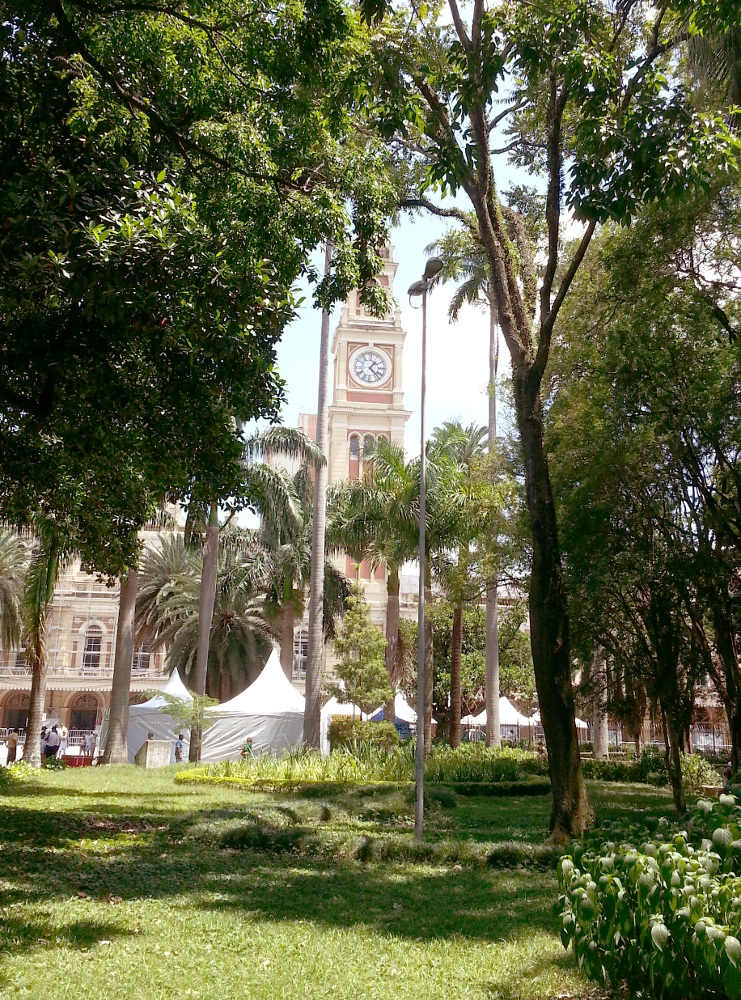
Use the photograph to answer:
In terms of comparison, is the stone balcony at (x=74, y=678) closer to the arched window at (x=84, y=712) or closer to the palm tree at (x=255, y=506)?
the arched window at (x=84, y=712)

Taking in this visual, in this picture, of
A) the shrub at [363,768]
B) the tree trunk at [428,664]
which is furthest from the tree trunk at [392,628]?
the shrub at [363,768]

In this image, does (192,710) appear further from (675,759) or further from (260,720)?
(675,759)

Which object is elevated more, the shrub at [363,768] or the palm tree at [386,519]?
→ the palm tree at [386,519]

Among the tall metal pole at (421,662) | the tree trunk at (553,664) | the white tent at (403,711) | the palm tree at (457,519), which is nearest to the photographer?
the tree trunk at (553,664)

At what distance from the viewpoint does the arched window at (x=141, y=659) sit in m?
52.2

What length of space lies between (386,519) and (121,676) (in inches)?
376

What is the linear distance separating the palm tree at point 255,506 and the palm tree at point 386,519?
227 cm

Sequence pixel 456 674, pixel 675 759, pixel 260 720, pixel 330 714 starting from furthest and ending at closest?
pixel 330 714 → pixel 260 720 → pixel 456 674 → pixel 675 759

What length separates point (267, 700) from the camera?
29.1 metres

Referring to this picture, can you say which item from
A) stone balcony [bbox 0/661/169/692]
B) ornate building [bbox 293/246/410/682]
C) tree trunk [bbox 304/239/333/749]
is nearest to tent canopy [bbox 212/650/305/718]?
tree trunk [bbox 304/239/333/749]

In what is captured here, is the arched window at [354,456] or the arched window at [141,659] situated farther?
the arched window at [354,456]

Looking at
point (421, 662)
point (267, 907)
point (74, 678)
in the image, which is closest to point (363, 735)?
point (421, 662)

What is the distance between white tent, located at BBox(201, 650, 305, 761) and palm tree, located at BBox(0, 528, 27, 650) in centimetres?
1189

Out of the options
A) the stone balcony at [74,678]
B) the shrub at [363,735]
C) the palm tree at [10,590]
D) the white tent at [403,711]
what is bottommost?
the shrub at [363,735]
